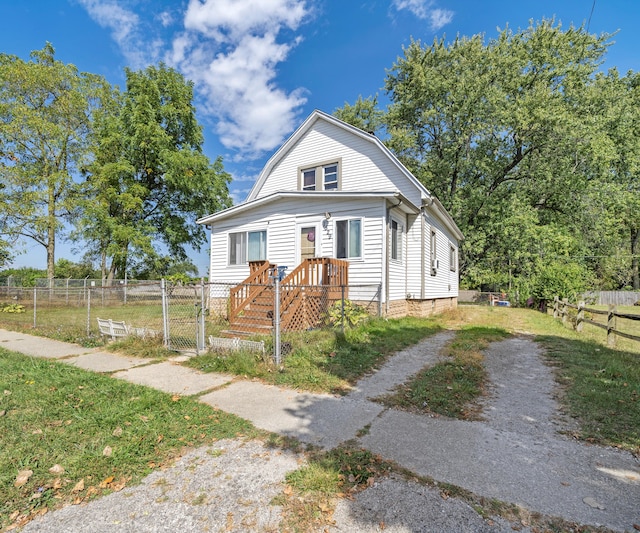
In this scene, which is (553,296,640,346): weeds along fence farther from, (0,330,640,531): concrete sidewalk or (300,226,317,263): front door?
(300,226,317,263): front door

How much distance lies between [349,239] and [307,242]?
5.17ft

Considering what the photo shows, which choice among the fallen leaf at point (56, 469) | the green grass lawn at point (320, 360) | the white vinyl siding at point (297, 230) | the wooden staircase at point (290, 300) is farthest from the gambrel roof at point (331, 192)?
the fallen leaf at point (56, 469)

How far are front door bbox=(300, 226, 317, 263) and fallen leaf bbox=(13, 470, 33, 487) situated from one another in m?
9.17

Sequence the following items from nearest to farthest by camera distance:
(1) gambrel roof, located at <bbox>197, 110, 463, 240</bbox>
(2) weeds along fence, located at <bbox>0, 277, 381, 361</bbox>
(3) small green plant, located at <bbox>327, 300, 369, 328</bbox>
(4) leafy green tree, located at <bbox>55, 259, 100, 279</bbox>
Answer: (2) weeds along fence, located at <bbox>0, 277, 381, 361</bbox>, (3) small green plant, located at <bbox>327, 300, 369, 328</bbox>, (1) gambrel roof, located at <bbox>197, 110, 463, 240</bbox>, (4) leafy green tree, located at <bbox>55, 259, 100, 279</bbox>

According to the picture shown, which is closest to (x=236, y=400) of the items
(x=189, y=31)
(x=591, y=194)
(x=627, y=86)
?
(x=189, y=31)

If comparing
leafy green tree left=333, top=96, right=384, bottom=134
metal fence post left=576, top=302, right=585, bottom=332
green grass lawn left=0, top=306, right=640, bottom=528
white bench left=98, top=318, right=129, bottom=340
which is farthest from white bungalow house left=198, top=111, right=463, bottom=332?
leafy green tree left=333, top=96, right=384, bottom=134

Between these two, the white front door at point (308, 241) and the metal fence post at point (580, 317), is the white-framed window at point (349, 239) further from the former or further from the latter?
the metal fence post at point (580, 317)

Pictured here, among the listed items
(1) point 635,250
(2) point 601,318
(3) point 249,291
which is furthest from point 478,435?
(1) point 635,250

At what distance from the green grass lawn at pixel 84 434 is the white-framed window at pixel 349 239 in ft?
24.1

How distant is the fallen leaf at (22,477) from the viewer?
2623mm

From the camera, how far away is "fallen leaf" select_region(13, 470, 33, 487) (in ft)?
8.61

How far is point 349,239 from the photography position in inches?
429

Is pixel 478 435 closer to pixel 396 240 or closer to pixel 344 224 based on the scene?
pixel 344 224

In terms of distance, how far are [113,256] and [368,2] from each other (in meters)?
20.9
